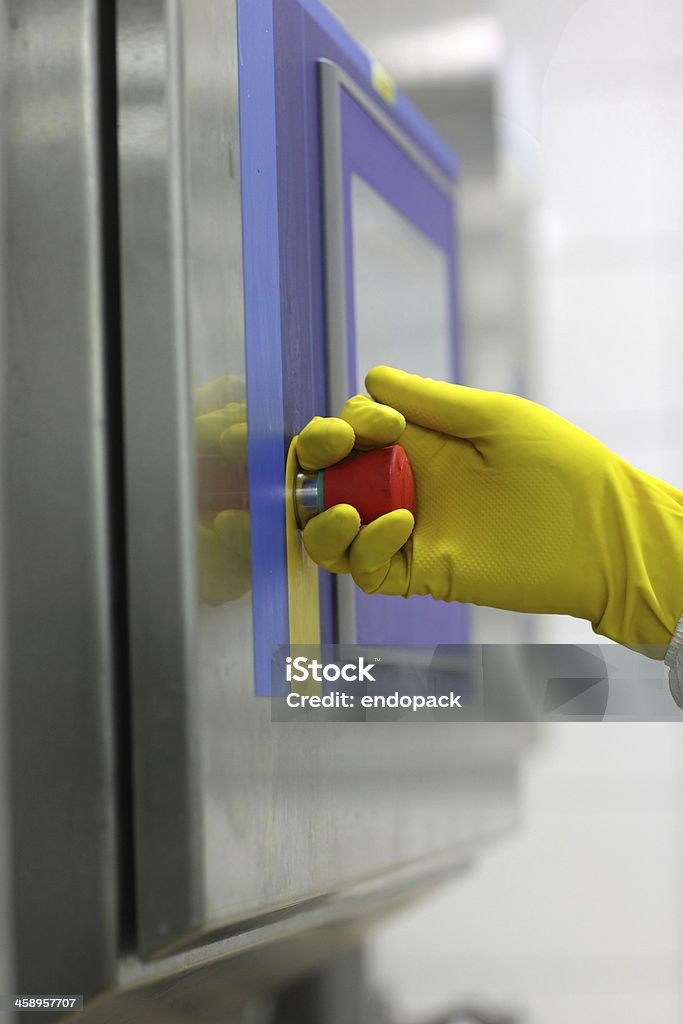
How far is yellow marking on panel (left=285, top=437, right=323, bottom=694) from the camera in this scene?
80cm

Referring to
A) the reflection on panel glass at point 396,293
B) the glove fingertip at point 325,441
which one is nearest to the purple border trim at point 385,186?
the reflection on panel glass at point 396,293

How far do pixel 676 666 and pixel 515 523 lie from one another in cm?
16

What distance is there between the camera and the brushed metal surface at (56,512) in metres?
0.72

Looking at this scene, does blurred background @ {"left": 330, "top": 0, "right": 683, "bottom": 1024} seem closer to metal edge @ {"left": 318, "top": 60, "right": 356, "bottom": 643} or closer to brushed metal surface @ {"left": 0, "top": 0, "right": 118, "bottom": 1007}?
metal edge @ {"left": 318, "top": 60, "right": 356, "bottom": 643}

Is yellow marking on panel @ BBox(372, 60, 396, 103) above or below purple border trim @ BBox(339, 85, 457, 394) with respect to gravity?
above

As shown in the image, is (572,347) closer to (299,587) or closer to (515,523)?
(515,523)

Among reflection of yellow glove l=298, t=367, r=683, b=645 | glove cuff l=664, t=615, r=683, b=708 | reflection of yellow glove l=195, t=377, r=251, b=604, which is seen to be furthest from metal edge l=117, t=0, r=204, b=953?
glove cuff l=664, t=615, r=683, b=708

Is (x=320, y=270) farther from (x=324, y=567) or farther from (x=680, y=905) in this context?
(x=680, y=905)

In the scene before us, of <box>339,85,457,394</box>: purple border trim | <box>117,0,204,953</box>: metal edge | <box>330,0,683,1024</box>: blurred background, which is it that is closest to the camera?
<box>117,0,204,953</box>: metal edge

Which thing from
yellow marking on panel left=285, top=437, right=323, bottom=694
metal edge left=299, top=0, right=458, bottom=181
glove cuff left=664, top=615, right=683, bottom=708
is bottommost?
glove cuff left=664, top=615, right=683, bottom=708

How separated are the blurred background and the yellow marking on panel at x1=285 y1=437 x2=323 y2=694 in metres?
0.15

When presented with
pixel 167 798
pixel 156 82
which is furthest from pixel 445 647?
pixel 156 82

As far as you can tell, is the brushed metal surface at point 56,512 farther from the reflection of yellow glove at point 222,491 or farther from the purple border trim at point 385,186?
the purple border trim at point 385,186

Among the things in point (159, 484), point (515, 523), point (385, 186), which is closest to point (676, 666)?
point (515, 523)
